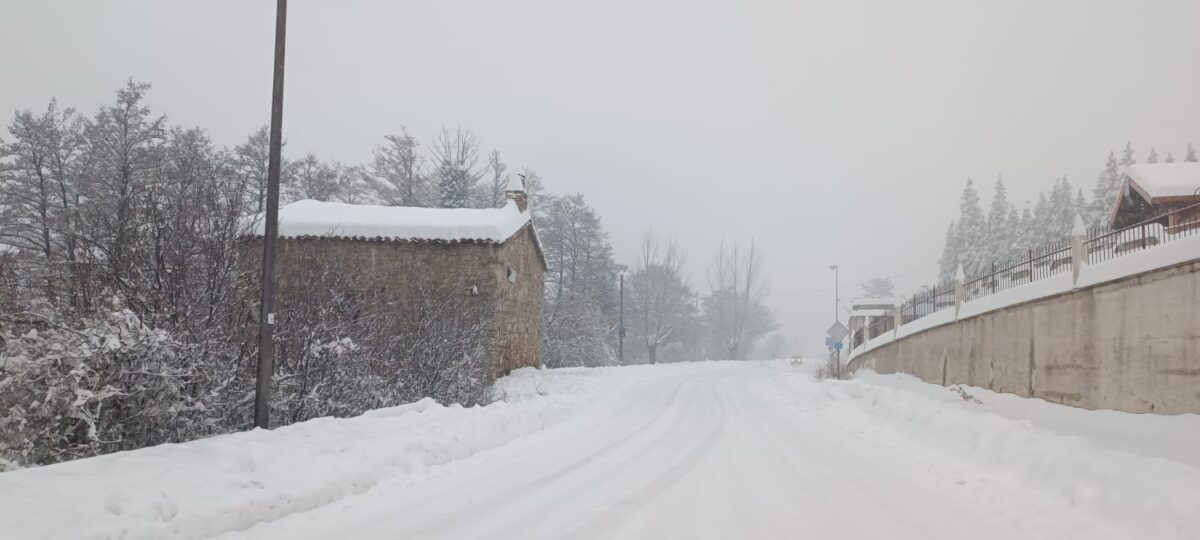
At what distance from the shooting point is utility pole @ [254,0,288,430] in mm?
7898

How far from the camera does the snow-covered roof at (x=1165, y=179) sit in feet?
65.3

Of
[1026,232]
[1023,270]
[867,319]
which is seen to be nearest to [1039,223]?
[1026,232]

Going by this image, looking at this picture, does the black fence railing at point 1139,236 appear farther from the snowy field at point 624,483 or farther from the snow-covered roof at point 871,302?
the snow-covered roof at point 871,302

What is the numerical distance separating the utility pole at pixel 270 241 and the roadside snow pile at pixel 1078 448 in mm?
9610

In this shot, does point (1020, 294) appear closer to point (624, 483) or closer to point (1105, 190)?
point (624, 483)

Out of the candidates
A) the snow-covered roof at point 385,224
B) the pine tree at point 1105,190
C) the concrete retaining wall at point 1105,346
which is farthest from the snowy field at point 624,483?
the pine tree at point 1105,190

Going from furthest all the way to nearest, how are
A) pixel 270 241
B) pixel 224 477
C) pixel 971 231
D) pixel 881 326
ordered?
1. pixel 971 231
2. pixel 881 326
3. pixel 270 241
4. pixel 224 477

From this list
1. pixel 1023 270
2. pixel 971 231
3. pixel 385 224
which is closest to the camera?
pixel 1023 270

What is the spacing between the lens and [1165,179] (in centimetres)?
2080

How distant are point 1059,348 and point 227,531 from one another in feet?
43.6

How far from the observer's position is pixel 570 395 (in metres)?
17.1

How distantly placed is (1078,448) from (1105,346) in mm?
4097

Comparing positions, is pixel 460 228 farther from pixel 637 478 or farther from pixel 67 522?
pixel 67 522

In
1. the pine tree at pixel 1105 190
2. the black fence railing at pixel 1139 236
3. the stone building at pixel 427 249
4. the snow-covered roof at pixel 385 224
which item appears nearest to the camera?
the black fence railing at pixel 1139 236
